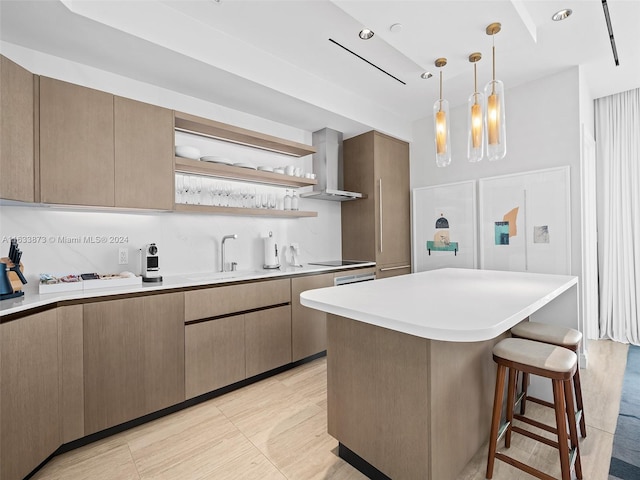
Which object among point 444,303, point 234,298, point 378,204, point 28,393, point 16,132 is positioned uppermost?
point 16,132

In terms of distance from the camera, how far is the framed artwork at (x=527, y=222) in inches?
125

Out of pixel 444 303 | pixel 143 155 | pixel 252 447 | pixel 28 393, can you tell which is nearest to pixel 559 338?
pixel 444 303

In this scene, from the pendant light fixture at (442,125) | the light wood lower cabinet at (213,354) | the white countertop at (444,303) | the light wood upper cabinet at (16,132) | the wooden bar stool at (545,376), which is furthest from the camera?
the light wood lower cabinet at (213,354)

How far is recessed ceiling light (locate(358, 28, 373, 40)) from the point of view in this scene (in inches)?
97.8

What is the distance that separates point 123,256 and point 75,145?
89 centimetres

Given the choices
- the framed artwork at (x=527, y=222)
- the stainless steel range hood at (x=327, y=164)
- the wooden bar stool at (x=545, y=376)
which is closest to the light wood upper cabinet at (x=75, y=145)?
the stainless steel range hood at (x=327, y=164)

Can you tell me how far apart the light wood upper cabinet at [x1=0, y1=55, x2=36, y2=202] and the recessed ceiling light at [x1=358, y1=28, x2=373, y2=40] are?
2258 mm

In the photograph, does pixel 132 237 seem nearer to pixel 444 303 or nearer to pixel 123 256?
pixel 123 256

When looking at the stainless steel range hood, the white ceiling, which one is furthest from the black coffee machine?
the stainless steel range hood

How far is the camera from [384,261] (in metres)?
4.11

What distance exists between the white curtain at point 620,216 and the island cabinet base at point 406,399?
9.90 ft

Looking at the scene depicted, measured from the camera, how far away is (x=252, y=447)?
1.94 meters

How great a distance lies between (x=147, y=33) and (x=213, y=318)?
205 centimetres

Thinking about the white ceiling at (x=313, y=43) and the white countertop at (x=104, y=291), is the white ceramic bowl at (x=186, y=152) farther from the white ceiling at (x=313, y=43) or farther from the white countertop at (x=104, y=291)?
the white countertop at (x=104, y=291)
